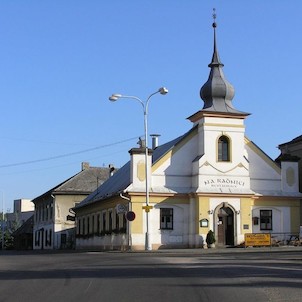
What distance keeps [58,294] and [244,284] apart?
466cm

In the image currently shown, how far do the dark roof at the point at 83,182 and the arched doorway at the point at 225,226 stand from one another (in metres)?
29.2

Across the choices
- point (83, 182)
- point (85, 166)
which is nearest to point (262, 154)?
point (83, 182)

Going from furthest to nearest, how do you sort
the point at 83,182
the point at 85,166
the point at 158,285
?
the point at 85,166 < the point at 83,182 < the point at 158,285

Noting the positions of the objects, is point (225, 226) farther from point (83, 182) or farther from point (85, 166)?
point (85, 166)

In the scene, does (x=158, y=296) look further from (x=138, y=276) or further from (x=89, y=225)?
(x=89, y=225)

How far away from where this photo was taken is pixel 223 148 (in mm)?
46719

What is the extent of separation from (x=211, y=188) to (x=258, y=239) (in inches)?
243

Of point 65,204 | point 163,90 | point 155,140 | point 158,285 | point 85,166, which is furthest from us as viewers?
point 85,166

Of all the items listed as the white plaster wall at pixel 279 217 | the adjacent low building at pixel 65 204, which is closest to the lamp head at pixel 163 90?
the white plaster wall at pixel 279 217

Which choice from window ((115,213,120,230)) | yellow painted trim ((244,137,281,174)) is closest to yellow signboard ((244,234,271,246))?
yellow painted trim ((244,137,281,174))

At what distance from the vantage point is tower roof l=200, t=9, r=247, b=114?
46.8m

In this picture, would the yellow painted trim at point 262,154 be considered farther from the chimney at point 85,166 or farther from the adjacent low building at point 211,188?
the chimney at point 85,166

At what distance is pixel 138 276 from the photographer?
17234mm

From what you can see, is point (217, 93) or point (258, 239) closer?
point (258, 239)
